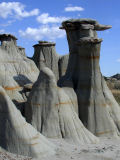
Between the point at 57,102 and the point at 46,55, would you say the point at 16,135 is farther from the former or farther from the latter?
the point at 46,55

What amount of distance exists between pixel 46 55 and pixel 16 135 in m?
15.4

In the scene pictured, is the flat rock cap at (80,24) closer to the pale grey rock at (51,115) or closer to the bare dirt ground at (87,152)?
the pale grey rock at (51,115)

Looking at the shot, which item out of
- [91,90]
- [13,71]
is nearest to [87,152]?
[91,90]

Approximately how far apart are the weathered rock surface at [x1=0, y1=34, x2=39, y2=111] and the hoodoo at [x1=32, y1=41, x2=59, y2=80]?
664 cm

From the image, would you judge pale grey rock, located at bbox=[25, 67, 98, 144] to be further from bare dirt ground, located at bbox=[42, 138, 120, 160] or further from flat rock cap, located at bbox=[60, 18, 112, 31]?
flat rock cap, located at bbox=[60, 18, 112, 31]

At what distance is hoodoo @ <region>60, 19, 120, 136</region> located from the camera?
1437 cm

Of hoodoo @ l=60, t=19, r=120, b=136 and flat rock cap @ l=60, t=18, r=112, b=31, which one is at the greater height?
flat rock cap @ l=60, t=18, r=112, b=31

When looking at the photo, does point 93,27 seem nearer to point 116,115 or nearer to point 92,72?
point 92,72

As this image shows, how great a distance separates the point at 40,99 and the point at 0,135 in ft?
9.88

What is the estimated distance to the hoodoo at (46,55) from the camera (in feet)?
81.8

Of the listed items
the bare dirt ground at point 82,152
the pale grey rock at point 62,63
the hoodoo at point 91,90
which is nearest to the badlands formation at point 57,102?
the hoodoo at point 91,90

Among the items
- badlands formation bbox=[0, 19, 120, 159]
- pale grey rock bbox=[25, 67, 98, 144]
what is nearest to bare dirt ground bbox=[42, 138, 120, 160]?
badlands formation bbox=[0, 19, 120, 159]

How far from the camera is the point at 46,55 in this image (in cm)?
2508

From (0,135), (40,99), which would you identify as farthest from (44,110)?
(0,135)
